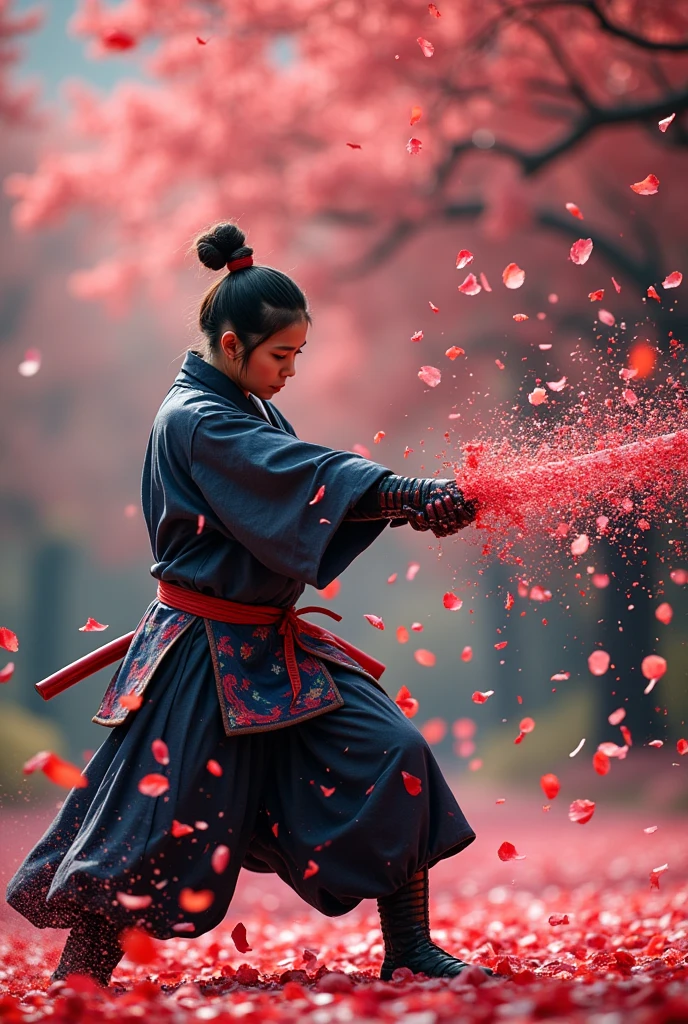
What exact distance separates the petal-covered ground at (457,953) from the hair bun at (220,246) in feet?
5.56

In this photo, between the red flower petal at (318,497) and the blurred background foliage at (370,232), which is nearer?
the red flower petal at (318,497)

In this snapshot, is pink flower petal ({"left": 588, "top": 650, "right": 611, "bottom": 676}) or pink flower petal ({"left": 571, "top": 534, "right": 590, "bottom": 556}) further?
pink flower petal ({"left": 588, "top": 650, "right": 611, "bottom": 676})

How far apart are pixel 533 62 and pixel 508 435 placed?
23.9ft

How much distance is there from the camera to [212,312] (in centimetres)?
271

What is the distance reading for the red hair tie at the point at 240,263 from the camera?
2.72 metres

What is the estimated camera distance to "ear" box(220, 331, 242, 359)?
8.63ft

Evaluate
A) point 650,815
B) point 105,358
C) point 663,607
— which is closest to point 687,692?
point 650,815

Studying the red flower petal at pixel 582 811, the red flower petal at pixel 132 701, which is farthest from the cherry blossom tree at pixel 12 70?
the red flower petal at pixel 582 811

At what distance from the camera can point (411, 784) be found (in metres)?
2.41

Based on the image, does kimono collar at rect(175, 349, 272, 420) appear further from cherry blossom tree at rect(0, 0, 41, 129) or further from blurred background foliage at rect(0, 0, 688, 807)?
cherry blossom tree at rect(0, 0, 41, 129)

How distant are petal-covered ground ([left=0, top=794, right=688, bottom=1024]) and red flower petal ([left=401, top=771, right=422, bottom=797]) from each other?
0.39 m

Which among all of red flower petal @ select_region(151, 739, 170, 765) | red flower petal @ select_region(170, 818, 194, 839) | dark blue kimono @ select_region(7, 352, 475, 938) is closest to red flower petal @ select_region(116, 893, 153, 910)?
dark blue kimono @ select_region(7, 352, 475, 938)

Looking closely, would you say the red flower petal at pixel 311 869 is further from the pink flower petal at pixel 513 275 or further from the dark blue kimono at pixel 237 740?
the pink flower petal at pixel 513 275

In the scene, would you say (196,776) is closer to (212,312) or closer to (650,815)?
(212,312)
